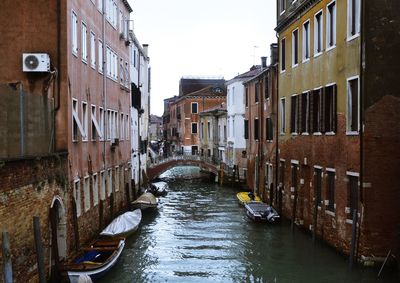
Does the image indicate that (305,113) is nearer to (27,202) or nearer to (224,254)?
(224,254)

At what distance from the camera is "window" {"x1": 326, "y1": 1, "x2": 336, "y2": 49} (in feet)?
55.6

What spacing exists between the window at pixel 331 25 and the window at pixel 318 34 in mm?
876

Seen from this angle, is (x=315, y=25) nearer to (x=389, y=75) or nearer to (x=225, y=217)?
(x=389, y=75)

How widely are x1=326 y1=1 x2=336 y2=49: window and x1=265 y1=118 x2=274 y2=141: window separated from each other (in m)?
10.1

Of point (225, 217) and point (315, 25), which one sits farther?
point (225, 217)

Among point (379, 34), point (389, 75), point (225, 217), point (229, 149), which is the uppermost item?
point (379, 34)

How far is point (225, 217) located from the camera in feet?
84.4

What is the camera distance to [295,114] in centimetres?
2167

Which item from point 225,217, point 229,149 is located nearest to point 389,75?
point 225,217

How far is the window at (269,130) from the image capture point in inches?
1081

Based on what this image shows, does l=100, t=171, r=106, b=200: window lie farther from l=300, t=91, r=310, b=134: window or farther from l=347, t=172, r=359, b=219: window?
l=347, t=172, r=359, b=219: window

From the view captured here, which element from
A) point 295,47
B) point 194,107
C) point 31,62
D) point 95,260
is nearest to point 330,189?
point 295,47

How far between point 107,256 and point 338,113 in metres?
7.86

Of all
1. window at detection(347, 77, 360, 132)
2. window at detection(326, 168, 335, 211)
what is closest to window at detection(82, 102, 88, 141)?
window at detection(326, 168, 335, 211)
